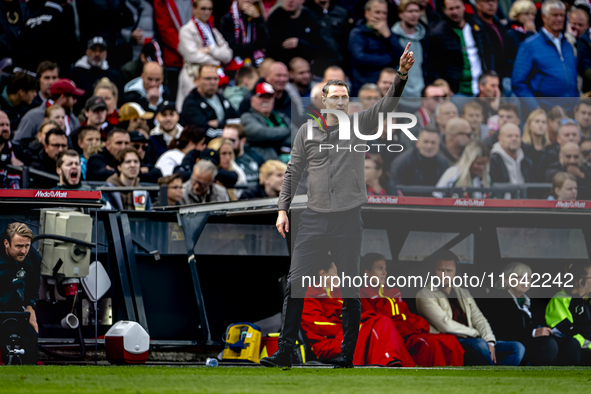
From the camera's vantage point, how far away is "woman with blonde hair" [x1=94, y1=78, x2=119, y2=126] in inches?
379

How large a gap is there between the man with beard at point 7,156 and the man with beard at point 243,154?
8.08 ft

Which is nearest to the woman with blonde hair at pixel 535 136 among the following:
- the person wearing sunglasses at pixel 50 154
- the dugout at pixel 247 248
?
the dugout at pixel 247 248

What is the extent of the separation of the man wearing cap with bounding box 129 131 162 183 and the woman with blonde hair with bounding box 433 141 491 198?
10.3 feet

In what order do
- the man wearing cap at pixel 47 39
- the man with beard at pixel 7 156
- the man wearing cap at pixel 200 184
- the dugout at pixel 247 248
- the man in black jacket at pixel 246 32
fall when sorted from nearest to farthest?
the dugout at pixel 247 248 < the man with beard at pixel 7 156 < the man wearing cap at pixel 200 184 < the man wearing cap at pixel 47 39 < the man in black jacket at pixel 246 32

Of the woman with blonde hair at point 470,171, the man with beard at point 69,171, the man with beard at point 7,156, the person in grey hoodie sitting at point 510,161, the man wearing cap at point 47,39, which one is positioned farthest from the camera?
the man wearing cap at point 47,39

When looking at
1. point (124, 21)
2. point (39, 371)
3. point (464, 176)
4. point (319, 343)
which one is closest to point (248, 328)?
point (319, 343)

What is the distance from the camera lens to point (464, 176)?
8469mm

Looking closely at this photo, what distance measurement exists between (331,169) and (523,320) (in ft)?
9.74

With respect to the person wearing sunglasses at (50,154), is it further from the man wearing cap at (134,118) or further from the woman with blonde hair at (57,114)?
the man wearing cap at (134,118)

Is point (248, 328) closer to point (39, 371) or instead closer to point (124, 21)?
point (39, 371)

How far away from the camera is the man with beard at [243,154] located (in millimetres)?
9578

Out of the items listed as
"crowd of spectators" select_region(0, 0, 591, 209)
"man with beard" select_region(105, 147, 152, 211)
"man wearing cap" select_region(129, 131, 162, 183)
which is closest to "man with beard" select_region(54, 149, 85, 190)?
→ "crowd of spectators" select_region(0, 0, 591, 209)

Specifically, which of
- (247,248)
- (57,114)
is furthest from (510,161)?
(57,114)

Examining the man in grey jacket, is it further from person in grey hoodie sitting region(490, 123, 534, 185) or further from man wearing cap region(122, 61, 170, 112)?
man wearing cap region(122, 61, 170, 112)
